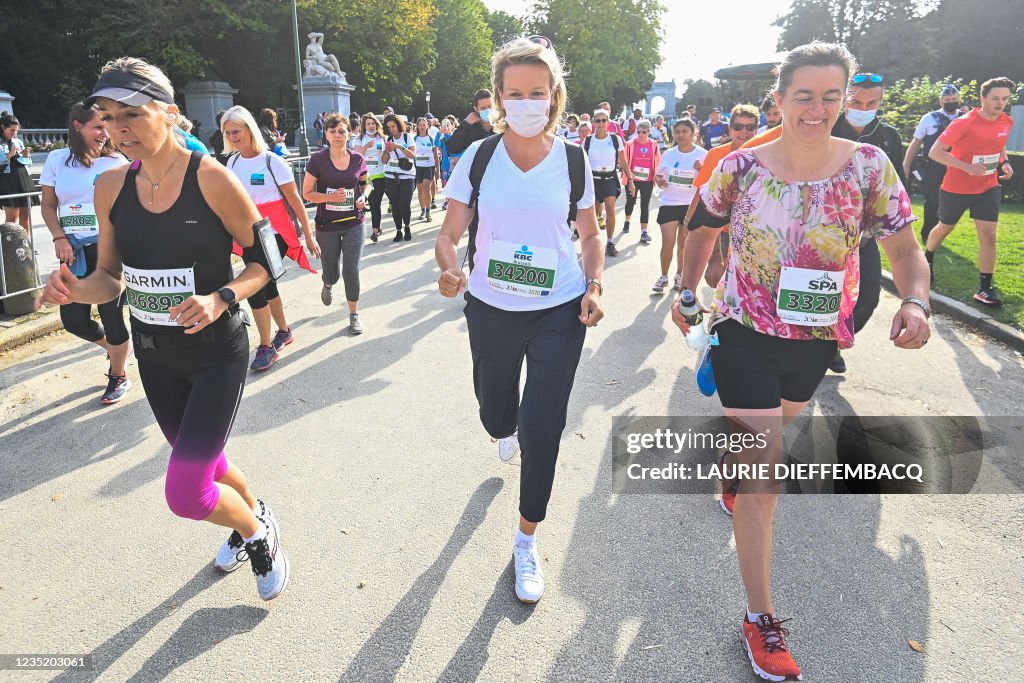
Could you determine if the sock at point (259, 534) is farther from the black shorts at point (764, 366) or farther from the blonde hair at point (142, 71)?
the black shorts at point (764, 366)

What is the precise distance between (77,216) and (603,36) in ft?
176

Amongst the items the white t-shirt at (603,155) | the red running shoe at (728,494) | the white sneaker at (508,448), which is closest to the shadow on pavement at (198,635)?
the white sneaker at (508,448)

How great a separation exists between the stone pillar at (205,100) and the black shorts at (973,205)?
34067mm

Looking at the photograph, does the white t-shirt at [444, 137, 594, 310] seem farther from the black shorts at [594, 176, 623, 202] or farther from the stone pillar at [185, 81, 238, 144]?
the stone pillar at [185, 81, 238, 144]

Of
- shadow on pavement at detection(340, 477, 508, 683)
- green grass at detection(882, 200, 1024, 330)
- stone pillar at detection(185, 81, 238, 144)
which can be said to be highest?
stone pillar at detection(185, 81, 238, 144)

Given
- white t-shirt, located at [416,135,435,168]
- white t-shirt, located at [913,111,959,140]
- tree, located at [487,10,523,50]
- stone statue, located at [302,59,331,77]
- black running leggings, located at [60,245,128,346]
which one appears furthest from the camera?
tree, located at [487,10,523,50]

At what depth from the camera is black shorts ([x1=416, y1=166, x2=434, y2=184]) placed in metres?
14.6

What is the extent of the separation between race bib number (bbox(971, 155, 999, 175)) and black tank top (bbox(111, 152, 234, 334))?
289 inches

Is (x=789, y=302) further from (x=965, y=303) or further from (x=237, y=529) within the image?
(x=965, y=303)

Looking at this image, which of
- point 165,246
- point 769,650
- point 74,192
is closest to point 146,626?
point 165,246

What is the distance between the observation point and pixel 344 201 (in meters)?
6.65

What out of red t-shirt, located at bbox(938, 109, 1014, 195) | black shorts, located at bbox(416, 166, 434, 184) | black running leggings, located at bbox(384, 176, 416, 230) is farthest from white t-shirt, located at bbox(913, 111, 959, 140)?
black shorts, located at bbox(416, 166, 434, 184)

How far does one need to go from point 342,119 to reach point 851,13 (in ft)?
235

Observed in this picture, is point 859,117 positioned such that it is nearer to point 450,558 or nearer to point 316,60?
point 450,558
